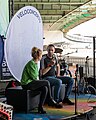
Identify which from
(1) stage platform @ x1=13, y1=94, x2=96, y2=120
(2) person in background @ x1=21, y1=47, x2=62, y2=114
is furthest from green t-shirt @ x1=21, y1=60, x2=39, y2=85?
(1) stage platform @ x1=13, y1=94, x2=96, y2=120

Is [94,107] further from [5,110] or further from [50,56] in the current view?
[5,110]

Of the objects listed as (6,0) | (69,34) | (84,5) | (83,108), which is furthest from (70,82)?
(69,34)

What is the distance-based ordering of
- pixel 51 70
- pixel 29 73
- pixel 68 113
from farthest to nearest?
pixel 51 70 < pixel 68 113 < pixel 29 73

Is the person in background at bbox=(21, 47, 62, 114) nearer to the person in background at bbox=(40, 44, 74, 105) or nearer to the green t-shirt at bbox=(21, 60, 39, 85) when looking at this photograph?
the green t-shirt at bbox=(21, 60, 39, 85)

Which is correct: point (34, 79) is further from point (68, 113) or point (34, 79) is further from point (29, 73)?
point (68, 113)

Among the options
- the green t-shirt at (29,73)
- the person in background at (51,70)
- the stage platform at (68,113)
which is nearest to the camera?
the stage platform at (68,113)

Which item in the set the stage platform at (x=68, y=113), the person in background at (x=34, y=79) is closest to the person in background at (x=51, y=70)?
the stage platform at (x=68, y=113)

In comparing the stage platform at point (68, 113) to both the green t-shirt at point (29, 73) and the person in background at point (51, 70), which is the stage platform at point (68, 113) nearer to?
the person in background at point (51, 70)

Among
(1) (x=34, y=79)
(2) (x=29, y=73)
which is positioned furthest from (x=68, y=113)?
(2) (x=29, y=73)

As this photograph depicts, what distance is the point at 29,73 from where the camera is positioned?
192 inches

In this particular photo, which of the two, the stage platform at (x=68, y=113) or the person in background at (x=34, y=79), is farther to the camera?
the person in background at (x=34, y=79)

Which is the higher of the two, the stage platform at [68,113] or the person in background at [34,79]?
the person in background at [34,79]

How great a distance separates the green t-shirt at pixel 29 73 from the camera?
482cm

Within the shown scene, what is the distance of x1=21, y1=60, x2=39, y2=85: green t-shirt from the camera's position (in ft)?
15.8
